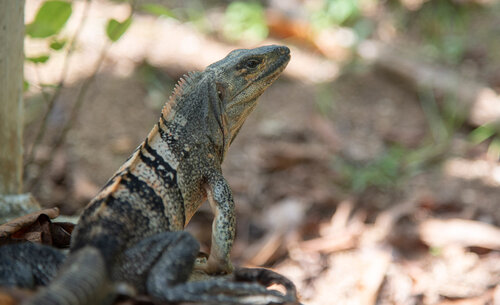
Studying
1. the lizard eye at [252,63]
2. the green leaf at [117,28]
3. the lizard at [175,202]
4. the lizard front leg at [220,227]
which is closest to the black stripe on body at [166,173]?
the lizard at [175,202]

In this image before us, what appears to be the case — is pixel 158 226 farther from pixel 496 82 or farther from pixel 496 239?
pixel 496 82

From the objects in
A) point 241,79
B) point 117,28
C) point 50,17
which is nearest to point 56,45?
point 50,17

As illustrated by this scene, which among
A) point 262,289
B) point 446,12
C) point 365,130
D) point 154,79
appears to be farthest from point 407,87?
point 262,289

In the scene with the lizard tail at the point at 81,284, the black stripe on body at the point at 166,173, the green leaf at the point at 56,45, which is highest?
the green leaf at the point at 56,45

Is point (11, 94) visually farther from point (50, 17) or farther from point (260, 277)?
point (260, 277)

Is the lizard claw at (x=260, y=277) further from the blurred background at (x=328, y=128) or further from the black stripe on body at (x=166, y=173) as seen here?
the blurred background at (x=328, y=128)

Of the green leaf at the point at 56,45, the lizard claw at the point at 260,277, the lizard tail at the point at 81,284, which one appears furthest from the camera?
the green leaf at the point at 56,45
